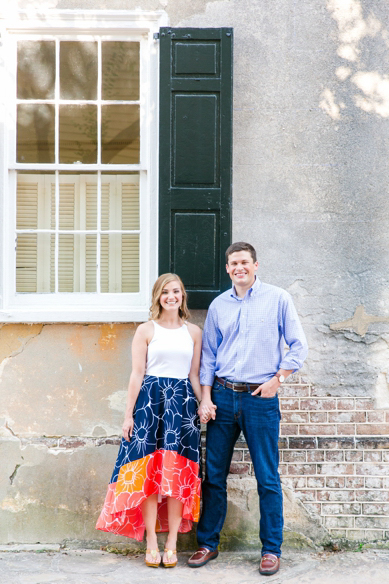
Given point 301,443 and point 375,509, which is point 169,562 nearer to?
point 301,443

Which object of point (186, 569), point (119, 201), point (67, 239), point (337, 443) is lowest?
point (186, 569)

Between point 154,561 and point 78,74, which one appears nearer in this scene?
point 154,561

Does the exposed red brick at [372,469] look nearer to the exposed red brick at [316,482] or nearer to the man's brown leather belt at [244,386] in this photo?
the exposed red brick at [316,482]

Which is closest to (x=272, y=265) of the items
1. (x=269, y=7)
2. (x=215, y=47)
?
(x=215, y=47)

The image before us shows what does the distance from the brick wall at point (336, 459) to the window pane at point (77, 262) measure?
1545 millimetres

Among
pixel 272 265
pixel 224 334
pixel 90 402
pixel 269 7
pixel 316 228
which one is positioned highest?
pixel 269 7

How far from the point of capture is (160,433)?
3.54m

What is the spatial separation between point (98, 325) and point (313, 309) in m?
1.46

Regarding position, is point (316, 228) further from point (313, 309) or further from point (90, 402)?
point (90, 402)

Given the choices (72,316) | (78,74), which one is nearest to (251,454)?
(72,316)

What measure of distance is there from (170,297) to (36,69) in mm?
1948

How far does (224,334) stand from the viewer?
3562 millimetres

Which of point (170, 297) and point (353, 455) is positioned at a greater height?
point (170, 297)

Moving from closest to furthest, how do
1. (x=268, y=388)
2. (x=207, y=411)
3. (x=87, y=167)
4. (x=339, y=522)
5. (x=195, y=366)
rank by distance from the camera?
1. (x=268, y=388)
2. (x=207, y=411)
3. (x=195, y=366)
4. (x=339, y=522)
5. (x=87, y=167)
